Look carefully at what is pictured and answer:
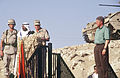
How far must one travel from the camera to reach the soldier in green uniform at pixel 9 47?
7953 mm

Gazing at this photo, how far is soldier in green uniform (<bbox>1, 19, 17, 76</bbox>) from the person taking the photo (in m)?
7.95

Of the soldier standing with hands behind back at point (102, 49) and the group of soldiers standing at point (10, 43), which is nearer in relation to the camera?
the soldier standing with hands behind back at point (102, 49)

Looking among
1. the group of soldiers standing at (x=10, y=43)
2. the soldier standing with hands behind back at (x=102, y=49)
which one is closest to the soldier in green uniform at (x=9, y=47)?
the group of soldiers standing at (x=10, y=43)

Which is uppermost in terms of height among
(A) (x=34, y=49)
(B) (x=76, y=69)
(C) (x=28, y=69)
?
(A) (x=34, y=49)

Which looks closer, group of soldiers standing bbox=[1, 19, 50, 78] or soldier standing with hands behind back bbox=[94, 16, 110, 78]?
soldier standing with hands behind back bbox=[94, 16, 110, 78]

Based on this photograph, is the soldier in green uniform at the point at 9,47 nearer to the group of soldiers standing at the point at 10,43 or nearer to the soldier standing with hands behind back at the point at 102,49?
the group of soldiers standing at the point at 10,43

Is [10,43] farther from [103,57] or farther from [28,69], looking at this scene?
[103,57]

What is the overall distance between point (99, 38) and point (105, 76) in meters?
0.82

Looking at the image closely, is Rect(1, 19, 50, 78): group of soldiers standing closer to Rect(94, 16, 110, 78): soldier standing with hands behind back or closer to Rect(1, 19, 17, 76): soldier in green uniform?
Rect(1, 19, 17, 76): soldier in green uniform

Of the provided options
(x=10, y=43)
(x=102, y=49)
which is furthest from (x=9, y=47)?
(x=102, y=49)

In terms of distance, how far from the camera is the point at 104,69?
6.45 meters

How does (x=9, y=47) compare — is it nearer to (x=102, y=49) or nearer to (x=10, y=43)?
(x=10, y=43)

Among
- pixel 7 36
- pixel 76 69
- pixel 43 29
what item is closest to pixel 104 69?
pixel 43 29

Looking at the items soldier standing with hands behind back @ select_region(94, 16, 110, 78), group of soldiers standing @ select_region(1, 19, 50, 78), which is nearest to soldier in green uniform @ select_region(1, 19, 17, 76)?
group of soldiers standing @ select_region(1, 19, 50, 78)
